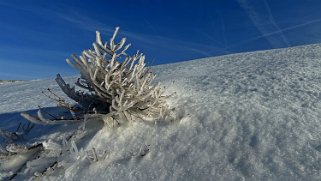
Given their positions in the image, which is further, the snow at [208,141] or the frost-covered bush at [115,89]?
the frost-covered bush at [115,89]

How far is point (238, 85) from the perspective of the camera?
3.71m

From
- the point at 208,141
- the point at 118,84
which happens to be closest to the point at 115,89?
the point at 118,84

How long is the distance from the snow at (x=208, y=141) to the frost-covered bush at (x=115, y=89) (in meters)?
0.10

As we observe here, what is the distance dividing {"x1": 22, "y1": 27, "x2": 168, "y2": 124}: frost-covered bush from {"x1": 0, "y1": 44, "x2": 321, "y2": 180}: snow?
0.34ft

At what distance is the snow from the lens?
7.88 ft

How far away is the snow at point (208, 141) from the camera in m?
2.40

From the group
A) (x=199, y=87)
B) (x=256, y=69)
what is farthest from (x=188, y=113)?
(x=256, y=69)

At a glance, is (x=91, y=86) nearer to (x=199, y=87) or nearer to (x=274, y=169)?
(x=199, y=87)

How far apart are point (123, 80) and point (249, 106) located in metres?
0.94

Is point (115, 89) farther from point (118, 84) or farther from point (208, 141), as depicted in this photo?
point (208, 141)

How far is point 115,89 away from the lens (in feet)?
10.1

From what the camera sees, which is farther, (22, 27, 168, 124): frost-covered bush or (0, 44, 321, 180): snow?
(22, 27, 168, 124): frost-covered bush

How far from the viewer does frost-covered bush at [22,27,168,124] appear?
3010 millimetres

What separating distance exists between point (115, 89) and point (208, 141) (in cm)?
81
